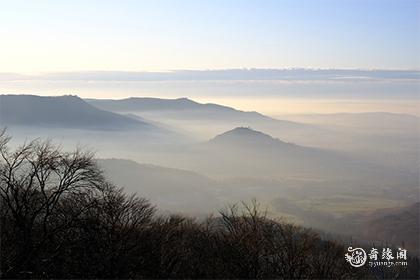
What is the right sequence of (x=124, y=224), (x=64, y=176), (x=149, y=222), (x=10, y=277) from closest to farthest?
(x=10, y=277)
(x=64, y=176)
(x=124, y=224)
(x=149, y=222)

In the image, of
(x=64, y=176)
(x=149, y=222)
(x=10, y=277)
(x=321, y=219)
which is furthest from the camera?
(x=321, y=219)

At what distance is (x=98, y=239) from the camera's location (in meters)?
20.2

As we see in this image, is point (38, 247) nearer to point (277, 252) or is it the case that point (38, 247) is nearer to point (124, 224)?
point (124, 224)

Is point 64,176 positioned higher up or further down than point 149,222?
higher up

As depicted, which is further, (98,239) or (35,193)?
(98,239)

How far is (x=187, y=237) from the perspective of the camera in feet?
83.6

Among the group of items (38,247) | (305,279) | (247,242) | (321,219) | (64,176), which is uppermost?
(64,176)

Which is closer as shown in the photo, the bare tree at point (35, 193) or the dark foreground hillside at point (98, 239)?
the bare tree at point (35, 193)

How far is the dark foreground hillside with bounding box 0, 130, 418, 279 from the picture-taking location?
17.9m

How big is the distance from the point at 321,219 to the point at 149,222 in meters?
114

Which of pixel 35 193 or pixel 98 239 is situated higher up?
pixel 35 193

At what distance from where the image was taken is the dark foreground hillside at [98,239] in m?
17.9

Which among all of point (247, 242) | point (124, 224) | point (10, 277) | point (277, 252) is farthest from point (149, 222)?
point (10, 277)

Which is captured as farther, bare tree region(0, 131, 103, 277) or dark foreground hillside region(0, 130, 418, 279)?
dark foreground hillside region(0, 130, 418, 279)
